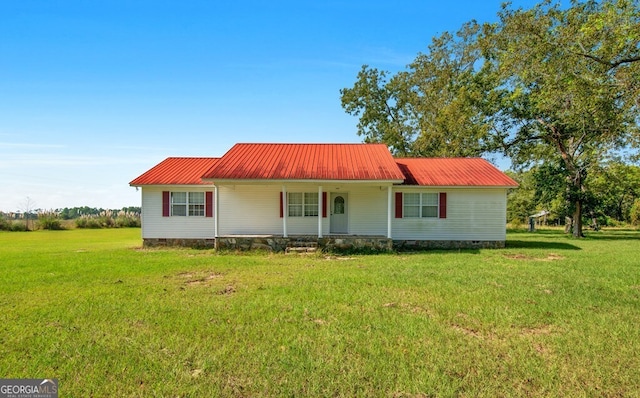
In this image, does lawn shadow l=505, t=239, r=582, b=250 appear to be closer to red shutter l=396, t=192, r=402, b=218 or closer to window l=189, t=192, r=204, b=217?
red shutter l=396, t=192, r=402, b=218

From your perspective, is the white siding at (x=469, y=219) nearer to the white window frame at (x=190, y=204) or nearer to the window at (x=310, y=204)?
the window at (x=310, y=204)

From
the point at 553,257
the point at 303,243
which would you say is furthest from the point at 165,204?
the point at 553,257

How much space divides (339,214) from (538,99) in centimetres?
854

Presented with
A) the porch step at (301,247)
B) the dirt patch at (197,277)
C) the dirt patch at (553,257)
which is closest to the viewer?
the dirt patch at (197,277)

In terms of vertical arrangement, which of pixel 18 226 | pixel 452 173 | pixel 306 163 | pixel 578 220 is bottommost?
pixel 18 226

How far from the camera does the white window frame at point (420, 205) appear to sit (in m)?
15.4

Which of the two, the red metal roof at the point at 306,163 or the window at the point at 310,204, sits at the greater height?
the red metal roof at the point at 306,163

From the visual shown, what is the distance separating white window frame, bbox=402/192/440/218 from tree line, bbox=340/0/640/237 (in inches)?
199

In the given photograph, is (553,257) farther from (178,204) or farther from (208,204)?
(178,204)

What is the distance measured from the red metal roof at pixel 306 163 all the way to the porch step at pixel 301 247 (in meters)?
2.48

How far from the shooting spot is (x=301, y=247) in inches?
532

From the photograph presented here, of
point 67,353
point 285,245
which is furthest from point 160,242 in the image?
point 67,353

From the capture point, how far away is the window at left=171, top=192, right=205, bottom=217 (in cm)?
1566

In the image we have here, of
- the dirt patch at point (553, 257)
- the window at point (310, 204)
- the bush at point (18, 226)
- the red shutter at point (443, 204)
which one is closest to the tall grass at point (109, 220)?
the bush at point (18, 226)
